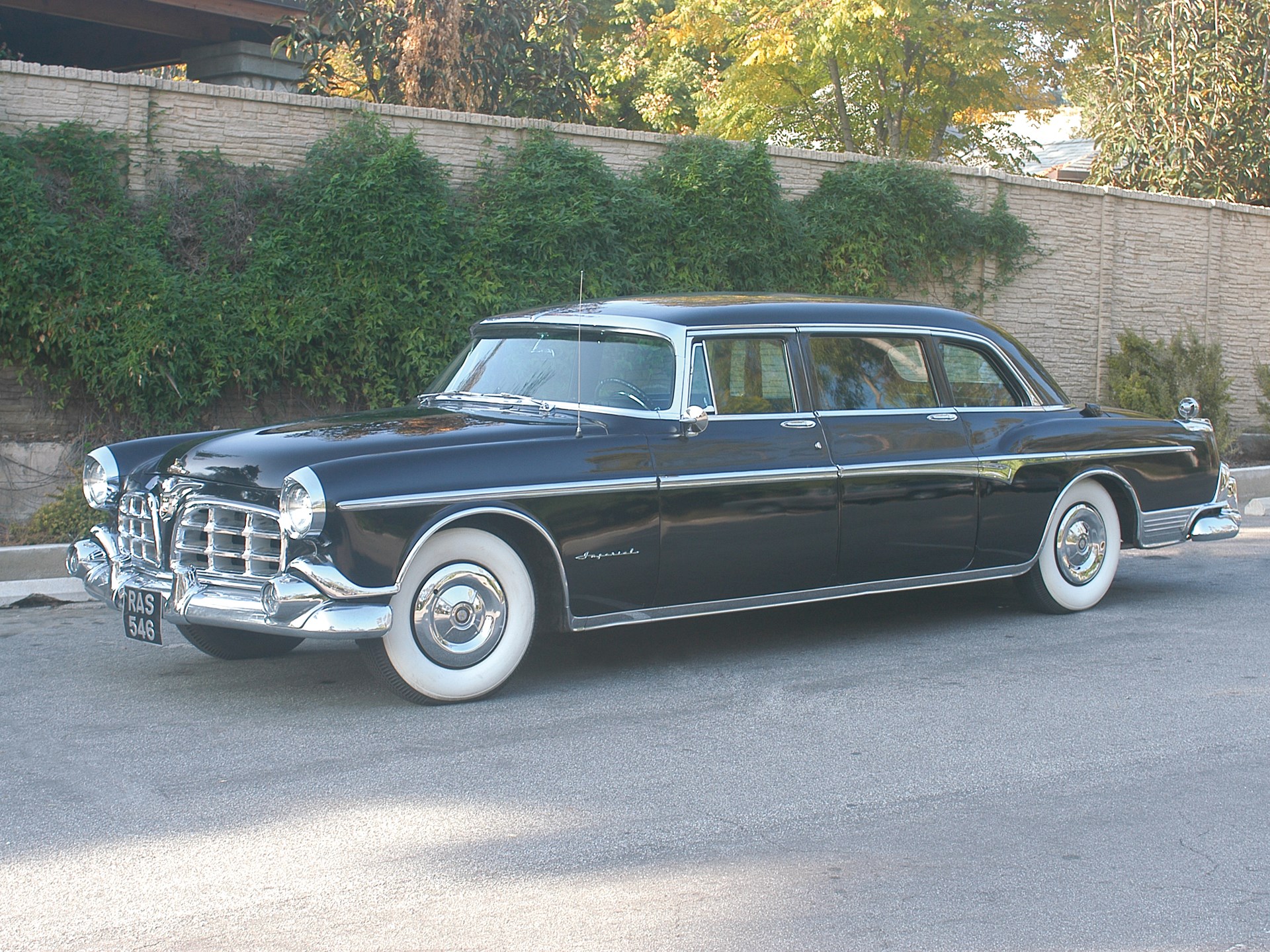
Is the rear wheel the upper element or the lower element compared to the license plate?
lower

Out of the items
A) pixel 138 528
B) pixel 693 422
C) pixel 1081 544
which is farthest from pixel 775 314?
pixel 138 528

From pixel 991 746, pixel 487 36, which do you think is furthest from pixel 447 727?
pixel 487 36

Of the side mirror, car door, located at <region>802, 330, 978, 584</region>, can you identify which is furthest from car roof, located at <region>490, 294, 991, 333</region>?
the side mirror

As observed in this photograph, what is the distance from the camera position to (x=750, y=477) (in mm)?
6094

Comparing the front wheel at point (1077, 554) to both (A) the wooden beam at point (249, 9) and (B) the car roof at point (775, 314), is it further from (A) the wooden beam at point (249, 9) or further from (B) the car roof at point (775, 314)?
(A) the wooden beam at point (249, 9)

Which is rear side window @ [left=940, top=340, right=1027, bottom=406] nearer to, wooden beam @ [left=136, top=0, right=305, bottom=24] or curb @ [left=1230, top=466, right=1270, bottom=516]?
curb @ [left=1230, top=466, right=1270, bottom=516]

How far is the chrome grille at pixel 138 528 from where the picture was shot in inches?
220

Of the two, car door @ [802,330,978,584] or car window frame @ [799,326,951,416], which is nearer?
car door @ [802,330,978,584]

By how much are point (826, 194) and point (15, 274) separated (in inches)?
313

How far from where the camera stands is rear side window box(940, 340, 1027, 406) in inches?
281

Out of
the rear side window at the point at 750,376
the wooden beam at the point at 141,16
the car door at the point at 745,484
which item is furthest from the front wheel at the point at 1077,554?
the wooden beam at the point at 141,16

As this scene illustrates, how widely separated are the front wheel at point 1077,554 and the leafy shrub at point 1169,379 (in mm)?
7620

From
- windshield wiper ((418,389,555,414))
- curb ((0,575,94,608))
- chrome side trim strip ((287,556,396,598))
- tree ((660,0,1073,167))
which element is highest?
tree ((660,0,1073,167))

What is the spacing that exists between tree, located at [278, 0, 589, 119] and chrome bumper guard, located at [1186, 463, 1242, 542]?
974cm
